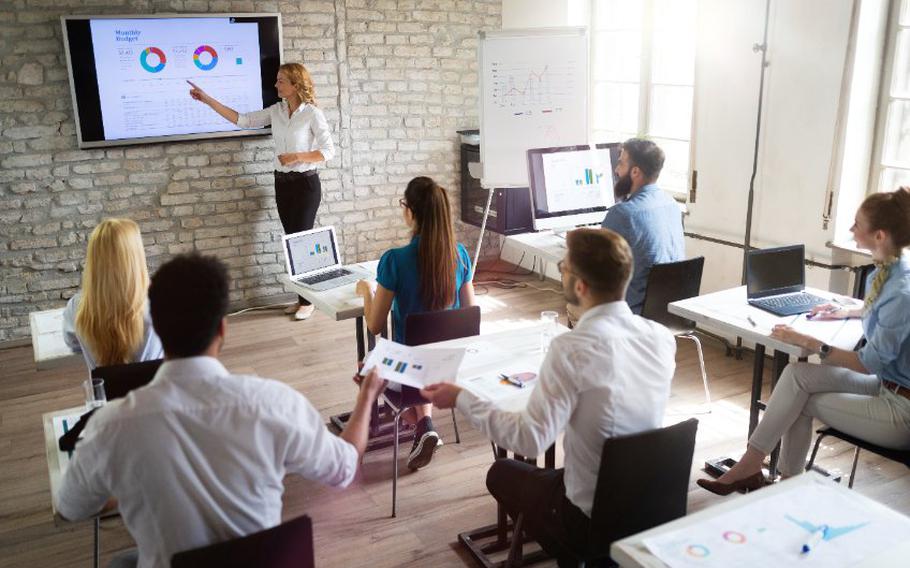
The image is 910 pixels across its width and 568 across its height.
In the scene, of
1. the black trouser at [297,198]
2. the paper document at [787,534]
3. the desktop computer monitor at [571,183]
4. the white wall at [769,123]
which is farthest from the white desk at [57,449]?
the white wall at [769,123]

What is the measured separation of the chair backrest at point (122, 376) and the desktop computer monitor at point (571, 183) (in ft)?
8.74

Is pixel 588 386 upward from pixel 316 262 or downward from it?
upward

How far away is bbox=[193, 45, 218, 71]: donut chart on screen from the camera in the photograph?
566 centimetres

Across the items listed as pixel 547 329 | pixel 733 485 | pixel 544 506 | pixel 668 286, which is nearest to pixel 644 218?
pixel 668 286

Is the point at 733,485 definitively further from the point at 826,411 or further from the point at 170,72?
the point at 170,72

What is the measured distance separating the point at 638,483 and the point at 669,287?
198cm

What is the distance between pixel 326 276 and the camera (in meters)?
4.09

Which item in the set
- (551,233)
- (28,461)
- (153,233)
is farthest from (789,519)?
(153,233)

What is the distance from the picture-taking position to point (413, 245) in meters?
3.45

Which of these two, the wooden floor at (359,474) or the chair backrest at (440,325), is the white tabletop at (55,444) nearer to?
the wooden floor at (359,474)

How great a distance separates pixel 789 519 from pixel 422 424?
2213mm

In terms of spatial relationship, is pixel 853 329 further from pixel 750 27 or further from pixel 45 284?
pixel 45 284

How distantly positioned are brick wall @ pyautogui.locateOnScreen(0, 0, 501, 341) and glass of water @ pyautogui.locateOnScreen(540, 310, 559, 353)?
3.50 m

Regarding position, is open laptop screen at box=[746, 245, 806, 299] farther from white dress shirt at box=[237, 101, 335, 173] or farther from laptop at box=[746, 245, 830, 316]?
white dress shirt at box=[237, 101, 335, 173]
